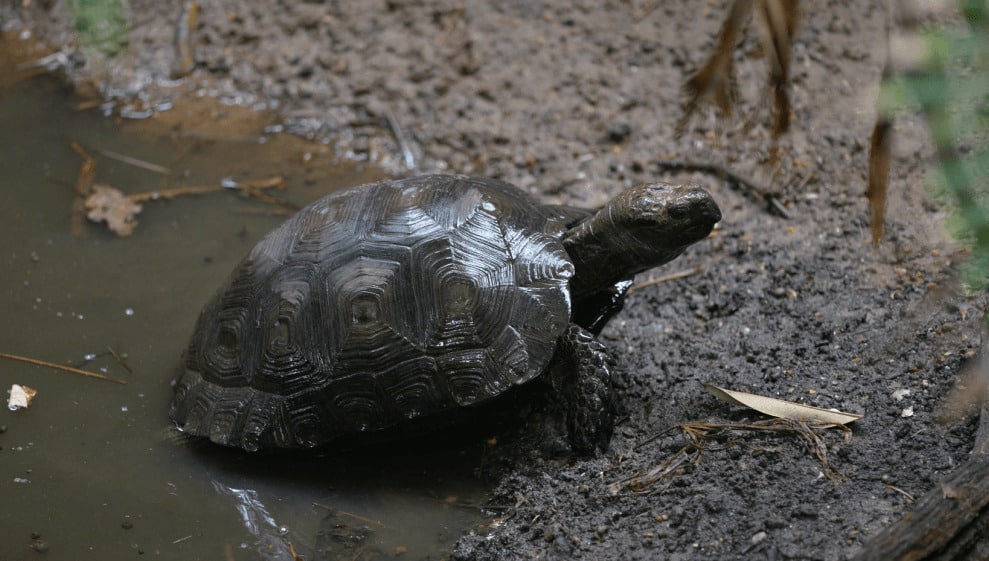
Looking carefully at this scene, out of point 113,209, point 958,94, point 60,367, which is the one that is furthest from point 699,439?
point 113,209

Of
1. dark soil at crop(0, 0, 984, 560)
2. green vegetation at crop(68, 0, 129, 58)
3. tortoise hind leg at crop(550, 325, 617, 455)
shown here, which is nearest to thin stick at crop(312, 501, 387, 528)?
dark soil at crop(0, 0, 984, 560)

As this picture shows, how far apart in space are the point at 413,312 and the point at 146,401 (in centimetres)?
162

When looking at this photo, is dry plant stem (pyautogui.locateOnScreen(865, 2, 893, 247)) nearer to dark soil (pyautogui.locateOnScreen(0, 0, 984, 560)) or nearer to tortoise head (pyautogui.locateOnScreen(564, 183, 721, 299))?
dark soil (pyautogui.locateOnScreen(0, 0, 984, 560))

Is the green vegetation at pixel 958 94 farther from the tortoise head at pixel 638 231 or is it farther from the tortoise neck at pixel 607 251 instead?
the tortoise neck at pixel 607 251

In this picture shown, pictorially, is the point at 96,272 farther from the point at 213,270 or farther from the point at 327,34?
the point at 327,34

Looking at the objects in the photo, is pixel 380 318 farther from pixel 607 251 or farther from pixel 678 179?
pixel 678 179

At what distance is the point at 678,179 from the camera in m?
5.79

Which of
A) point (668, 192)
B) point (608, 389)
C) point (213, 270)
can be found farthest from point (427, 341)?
point (213, 270)

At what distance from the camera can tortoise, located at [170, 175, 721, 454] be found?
12.6 ft

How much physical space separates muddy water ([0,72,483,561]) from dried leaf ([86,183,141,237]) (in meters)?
0.07

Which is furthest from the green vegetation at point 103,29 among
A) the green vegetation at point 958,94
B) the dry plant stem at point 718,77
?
the green vegetation at point 958,94

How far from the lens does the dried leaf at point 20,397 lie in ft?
14.1

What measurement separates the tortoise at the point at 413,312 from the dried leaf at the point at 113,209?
5.58ft

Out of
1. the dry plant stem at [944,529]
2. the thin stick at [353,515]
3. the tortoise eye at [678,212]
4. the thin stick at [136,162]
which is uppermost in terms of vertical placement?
the tortoise eye at [678,212]
